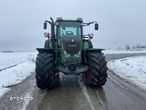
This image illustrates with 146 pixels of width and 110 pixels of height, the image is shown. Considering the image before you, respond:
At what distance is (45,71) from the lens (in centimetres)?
1260

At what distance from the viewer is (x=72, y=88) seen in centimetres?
1310

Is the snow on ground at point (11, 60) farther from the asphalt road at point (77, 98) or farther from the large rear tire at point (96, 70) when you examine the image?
the large rear tire at point (96, 70)

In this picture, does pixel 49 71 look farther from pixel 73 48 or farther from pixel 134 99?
pixel 134 99

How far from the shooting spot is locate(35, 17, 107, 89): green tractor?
12727 millimetres

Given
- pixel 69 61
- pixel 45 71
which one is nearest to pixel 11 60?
pixel 69 61

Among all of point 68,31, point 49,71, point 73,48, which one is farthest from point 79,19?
point 49,71

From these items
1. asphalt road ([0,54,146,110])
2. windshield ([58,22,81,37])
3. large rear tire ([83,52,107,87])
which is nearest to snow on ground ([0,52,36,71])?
windshield ([58,22,81,37])

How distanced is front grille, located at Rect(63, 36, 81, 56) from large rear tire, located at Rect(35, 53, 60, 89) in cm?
83

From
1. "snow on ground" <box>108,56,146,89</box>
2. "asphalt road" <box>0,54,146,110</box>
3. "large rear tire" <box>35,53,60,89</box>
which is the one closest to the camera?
"asphalt road" <box>0,54,146,110</box>

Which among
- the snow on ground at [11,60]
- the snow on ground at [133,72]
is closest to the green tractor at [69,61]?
the snow on ground at [133,72]

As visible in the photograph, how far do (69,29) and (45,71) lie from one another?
2.51 meters

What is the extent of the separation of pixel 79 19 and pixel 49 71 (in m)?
3.17

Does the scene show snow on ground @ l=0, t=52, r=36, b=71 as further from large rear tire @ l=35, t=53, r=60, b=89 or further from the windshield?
large rear tire @ l=35, t=53, r=60, b=89

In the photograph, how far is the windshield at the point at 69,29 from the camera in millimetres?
13843
